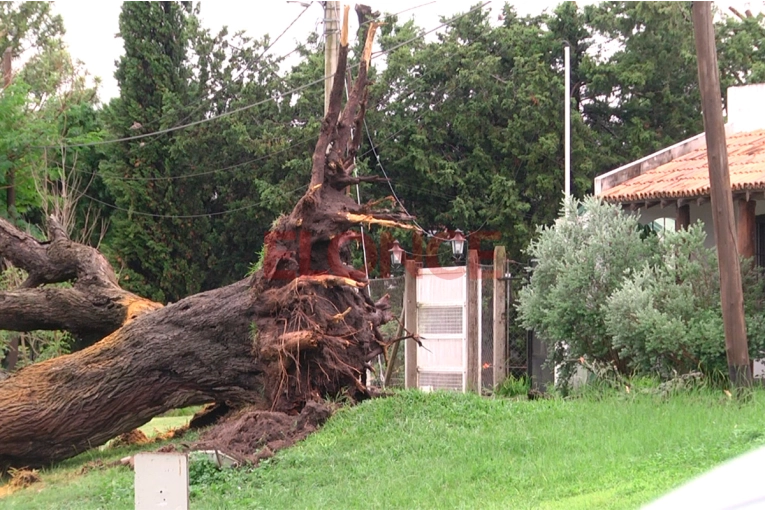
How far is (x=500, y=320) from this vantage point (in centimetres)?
1417

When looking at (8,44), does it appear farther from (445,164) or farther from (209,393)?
(209,393)

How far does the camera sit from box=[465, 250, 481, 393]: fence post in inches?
552

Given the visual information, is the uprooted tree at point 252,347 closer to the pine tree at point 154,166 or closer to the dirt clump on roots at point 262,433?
the dirt clump on roots at point 262,433

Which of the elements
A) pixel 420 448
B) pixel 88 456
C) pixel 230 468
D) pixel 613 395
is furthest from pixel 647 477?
pixel 88 456

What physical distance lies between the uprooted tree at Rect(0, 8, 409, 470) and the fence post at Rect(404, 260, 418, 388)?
2691 mm

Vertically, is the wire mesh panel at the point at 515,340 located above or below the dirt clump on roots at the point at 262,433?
above

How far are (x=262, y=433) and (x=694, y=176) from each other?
25.8ft

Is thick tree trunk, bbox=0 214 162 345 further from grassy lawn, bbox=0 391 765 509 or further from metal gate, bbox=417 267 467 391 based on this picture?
metal gate, bbox=417 267 467 391

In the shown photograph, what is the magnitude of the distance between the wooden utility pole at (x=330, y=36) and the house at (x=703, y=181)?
507cm

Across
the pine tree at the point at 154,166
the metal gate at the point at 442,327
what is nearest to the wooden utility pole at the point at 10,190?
the pine tree at the point at 154,166

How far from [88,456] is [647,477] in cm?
772

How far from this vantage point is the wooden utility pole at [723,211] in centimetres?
977

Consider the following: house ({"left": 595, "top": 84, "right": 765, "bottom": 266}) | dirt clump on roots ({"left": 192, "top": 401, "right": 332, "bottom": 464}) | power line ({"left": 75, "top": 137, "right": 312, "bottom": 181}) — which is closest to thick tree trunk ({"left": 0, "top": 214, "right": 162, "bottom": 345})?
dirt clump on roots ({"left": 192, "top": 401, "right": 332, "bottom": 464})

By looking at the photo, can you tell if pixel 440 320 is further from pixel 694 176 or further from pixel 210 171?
pixel 210 171
